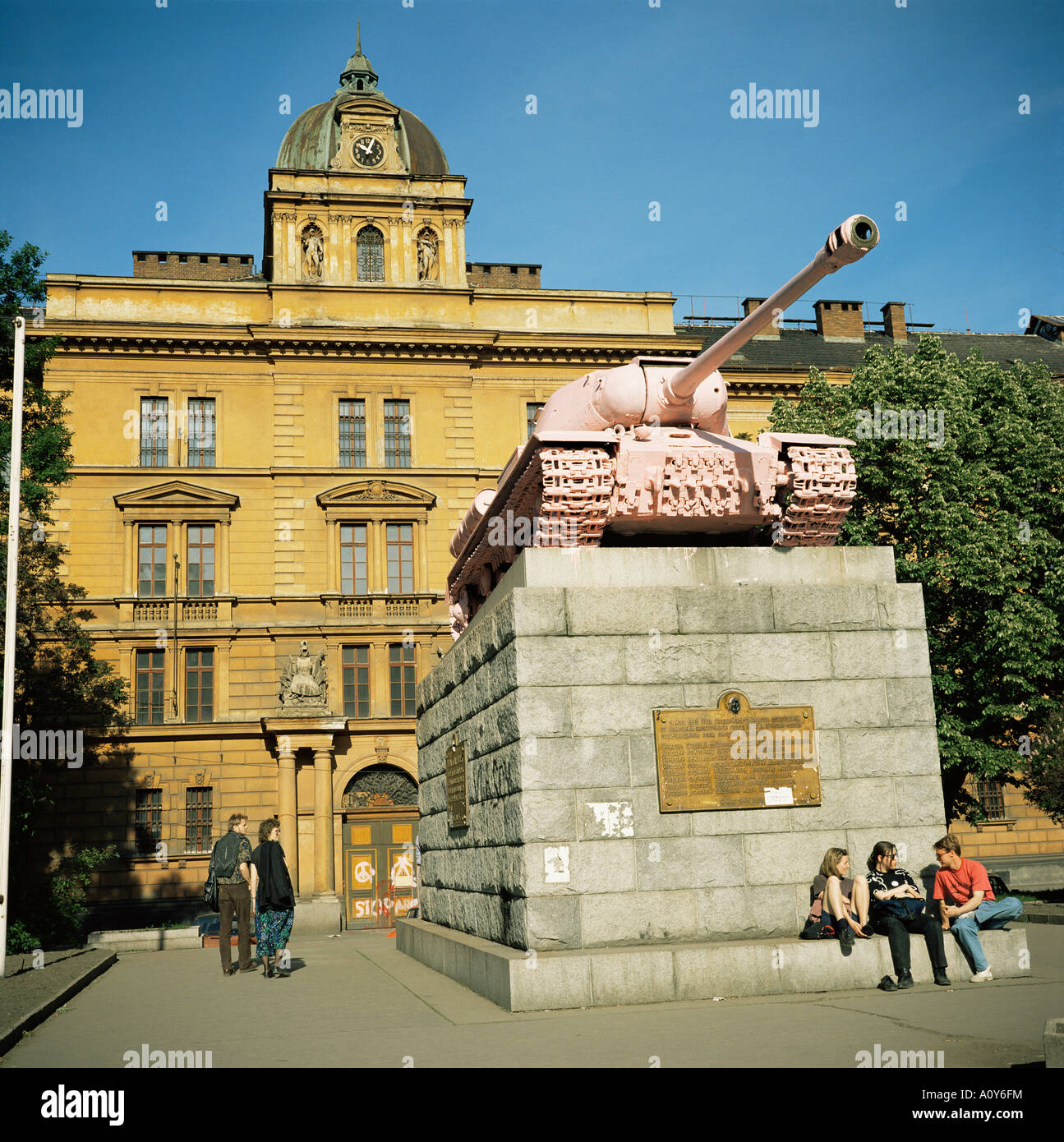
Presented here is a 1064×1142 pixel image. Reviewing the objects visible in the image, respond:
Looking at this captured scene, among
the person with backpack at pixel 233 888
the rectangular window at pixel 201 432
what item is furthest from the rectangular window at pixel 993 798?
the person with backpack at pixel 233 888

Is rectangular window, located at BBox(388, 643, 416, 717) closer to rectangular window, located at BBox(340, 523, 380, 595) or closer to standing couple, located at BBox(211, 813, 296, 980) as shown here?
rectangular window, located at BBox(340, 523, 380, 595)

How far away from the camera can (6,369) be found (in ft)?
70.8

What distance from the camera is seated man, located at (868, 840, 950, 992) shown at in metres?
8.95

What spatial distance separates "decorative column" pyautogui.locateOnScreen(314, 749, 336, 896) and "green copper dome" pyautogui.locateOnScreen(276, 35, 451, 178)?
18.9 meters

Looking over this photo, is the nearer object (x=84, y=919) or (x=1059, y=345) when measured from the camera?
(x=84, y=919)

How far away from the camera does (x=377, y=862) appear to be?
3366 centimetres

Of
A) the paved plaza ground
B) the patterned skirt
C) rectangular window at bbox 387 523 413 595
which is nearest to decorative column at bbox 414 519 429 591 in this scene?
rectangular window at bbox 387 523 413 595

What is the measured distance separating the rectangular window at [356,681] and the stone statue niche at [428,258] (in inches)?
475

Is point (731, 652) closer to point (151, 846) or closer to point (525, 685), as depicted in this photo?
point (525, 685)

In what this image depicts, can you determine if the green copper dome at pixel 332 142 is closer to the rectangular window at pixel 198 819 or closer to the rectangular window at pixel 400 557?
the rectangular window at pixel 400 557

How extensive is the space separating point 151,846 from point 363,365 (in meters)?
15.3
